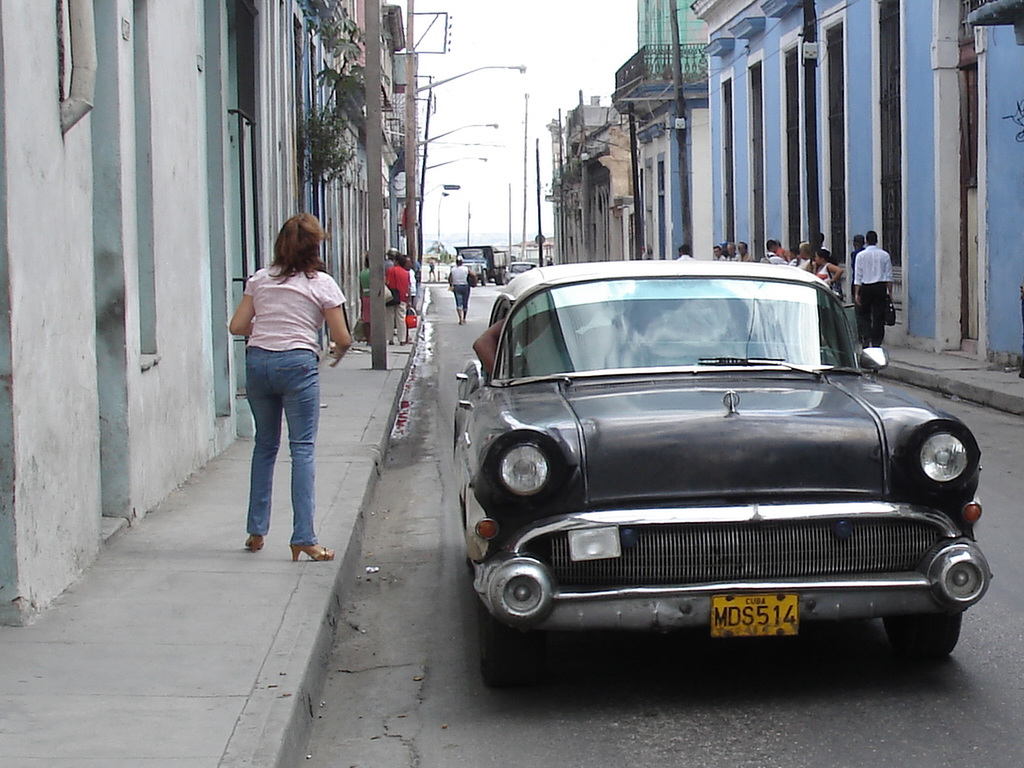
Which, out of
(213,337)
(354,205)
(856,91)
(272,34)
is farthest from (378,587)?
(354,205)

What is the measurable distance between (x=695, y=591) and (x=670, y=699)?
0.53 meters

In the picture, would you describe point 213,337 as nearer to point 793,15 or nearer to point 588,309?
point 588,309

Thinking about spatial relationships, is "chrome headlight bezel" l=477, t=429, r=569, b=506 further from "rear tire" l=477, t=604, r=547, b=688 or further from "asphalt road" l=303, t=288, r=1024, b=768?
"asphalt road" l=303, t=288, r=1024, b=768

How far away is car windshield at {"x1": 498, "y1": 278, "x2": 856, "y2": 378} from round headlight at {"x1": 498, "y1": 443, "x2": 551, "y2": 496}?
3.50ft

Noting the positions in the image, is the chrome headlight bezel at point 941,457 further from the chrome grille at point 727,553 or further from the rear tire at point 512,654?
the rear tire at point 512,654

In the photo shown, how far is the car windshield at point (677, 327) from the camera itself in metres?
6.29

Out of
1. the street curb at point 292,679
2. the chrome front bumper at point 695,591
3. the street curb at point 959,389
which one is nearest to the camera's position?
the street curb at point 292,679

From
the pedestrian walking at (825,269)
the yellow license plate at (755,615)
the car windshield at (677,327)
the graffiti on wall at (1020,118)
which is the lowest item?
the yellow license plate at (755,615)

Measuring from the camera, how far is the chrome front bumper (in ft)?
16.7

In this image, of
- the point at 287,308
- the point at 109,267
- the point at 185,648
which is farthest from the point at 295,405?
the point at 185,648

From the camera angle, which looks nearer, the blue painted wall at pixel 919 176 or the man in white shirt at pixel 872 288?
the man in white shirt at pixel 872 288

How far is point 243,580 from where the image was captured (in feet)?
22.6

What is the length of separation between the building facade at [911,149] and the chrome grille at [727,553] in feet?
46.4

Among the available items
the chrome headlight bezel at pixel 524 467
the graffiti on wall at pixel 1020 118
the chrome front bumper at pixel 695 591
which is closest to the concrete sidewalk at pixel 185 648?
the chrome front bumper at pixel 695 591
